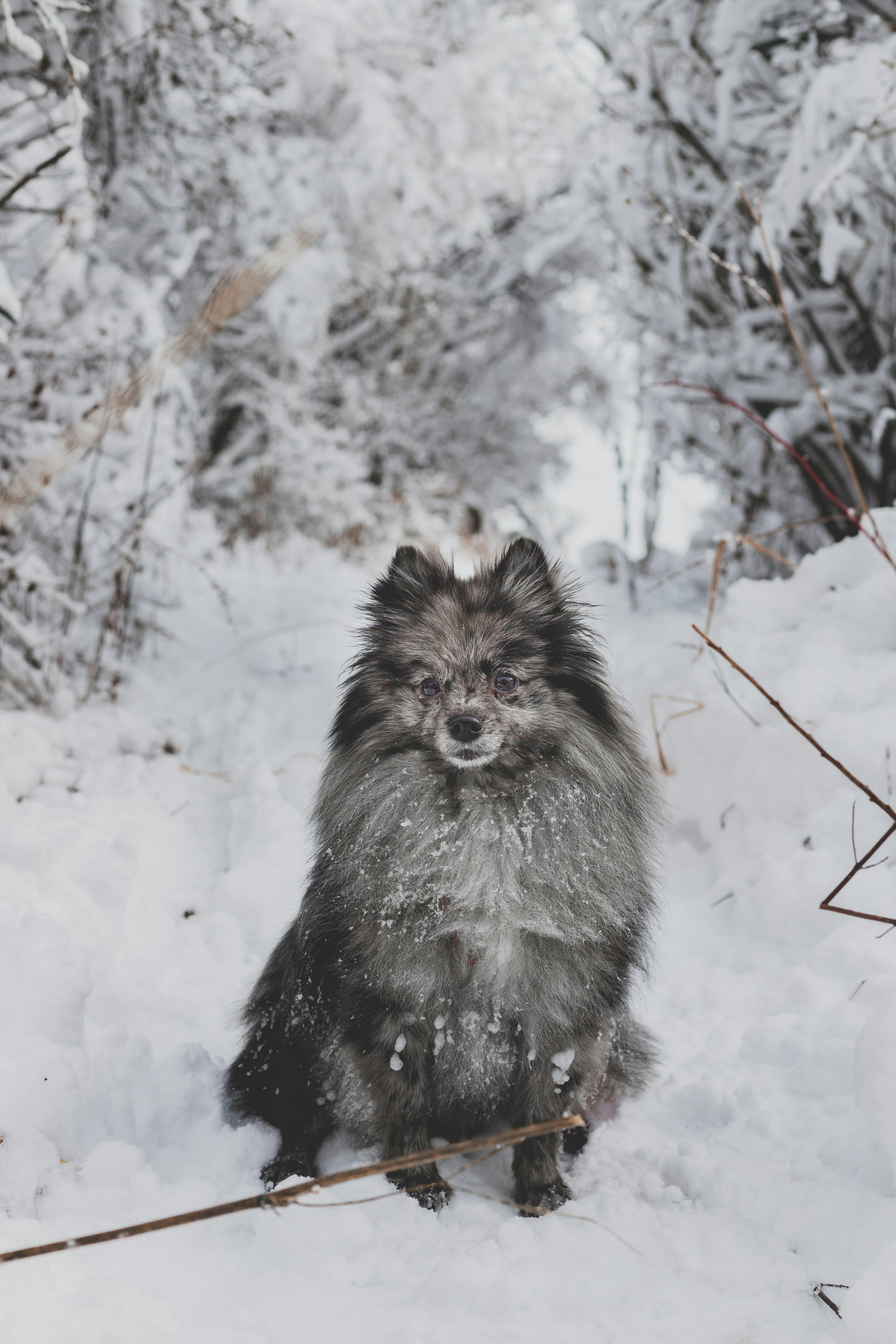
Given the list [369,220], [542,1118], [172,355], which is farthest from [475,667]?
[369,220]

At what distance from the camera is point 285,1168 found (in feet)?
8.07

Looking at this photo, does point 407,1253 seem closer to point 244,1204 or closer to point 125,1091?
point 244,1204

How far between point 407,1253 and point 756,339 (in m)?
5.12

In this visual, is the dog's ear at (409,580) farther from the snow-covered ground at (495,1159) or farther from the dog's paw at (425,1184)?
the dog's paw at (425,1184)

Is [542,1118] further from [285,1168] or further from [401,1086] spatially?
[285,1168]

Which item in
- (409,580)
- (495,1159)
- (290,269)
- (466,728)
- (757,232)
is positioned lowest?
(495,1159)

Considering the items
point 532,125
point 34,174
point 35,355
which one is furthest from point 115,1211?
point 532,125

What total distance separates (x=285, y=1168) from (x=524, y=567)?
6.09ft

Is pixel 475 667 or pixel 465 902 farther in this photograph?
pixel 475 667

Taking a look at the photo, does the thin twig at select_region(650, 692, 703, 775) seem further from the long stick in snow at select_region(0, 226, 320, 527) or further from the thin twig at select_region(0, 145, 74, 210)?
the thin twig at select_region(0, 145, 74, 210)

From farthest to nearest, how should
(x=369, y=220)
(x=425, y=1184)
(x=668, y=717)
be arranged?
(x=369, y=220) < (x=668, y=717) < (x=425, y=1184)

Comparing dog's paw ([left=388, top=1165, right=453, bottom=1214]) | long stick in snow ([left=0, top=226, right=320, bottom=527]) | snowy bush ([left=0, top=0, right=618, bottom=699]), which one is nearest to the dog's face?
long stick in snow ([left=0, top=226, right=320, bottom=527])

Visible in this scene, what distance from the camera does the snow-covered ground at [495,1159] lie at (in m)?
1.85

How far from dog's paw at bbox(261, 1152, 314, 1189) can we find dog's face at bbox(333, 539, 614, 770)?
1.16 meters
